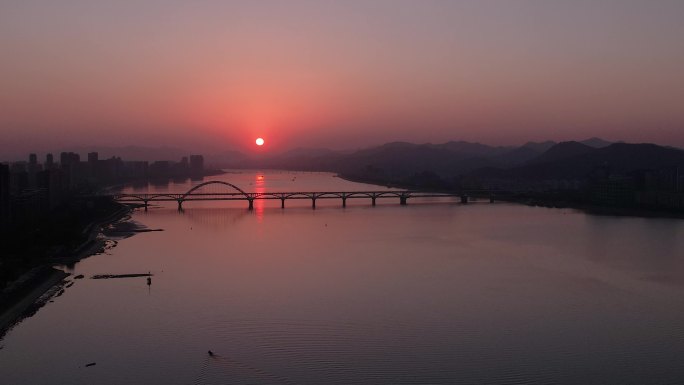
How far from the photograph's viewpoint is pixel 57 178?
23.4 meters

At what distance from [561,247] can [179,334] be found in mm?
8052

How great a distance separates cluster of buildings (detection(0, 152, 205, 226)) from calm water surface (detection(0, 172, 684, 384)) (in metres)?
2.99

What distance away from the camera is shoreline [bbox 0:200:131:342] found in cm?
703

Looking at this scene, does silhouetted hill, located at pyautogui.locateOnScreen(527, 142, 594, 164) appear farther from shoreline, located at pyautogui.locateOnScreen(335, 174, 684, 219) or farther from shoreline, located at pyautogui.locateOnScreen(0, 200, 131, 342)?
shoreline, located at pyautogui.locateOnScreen(0, 200, 131, 342)

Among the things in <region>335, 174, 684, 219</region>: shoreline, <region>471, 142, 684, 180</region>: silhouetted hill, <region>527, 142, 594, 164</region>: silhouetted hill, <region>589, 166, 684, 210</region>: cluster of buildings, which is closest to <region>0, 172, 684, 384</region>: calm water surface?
<region>335, 174, 684, 219</region>: shoreline

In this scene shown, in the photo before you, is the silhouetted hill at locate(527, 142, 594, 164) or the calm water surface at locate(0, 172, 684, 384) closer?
the calm water surface at locate(0, 172, 684, 384)

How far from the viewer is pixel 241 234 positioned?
14.6m

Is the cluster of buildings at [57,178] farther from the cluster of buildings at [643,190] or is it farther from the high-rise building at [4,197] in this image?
the cluster of buildings at [643,190]

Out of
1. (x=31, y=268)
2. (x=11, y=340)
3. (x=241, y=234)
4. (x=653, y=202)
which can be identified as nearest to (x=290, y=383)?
(x=11, y=340)

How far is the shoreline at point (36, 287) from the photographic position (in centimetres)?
703

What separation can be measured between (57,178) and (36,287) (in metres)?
16.1

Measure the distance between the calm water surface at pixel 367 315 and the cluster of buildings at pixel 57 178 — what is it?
2.99m

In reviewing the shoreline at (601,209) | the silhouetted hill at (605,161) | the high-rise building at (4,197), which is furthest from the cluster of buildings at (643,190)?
the high-rise building at (4,197)

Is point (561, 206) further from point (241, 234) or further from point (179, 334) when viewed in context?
point (179, 334)
